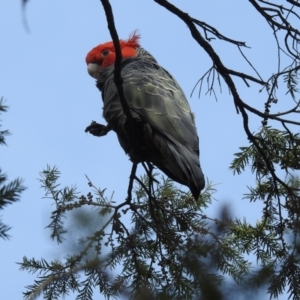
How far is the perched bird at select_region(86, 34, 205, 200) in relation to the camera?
384 cm

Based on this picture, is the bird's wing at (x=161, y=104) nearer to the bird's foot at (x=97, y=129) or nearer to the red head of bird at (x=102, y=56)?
the bird's foot at (x=97, y=129)

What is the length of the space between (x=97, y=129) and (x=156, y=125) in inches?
18.9

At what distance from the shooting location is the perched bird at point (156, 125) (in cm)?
384

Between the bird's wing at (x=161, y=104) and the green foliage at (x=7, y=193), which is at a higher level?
the bird's wing at (x=161, y=104)

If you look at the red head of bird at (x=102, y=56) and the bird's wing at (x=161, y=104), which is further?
the red head of bird at (x=102, y=56)

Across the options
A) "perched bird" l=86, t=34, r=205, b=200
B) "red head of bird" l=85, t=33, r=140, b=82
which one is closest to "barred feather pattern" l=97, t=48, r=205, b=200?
"perched bird" l=86, t=34, r=205, b=200

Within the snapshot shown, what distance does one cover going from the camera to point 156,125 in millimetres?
3953

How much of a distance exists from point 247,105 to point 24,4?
1.62m

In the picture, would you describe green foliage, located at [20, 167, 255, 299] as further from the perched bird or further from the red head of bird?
the red head of bird

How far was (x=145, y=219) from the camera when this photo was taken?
367cm

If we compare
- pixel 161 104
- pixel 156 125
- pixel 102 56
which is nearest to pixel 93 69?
pixel 102 56

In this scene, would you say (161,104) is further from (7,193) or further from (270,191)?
(7,193)

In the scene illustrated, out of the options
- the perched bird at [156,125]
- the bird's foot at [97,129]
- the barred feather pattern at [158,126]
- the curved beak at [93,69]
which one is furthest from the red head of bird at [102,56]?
the bird's foot at [97,129]

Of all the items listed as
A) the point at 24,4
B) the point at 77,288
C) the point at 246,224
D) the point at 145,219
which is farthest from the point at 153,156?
the point at 24,4
